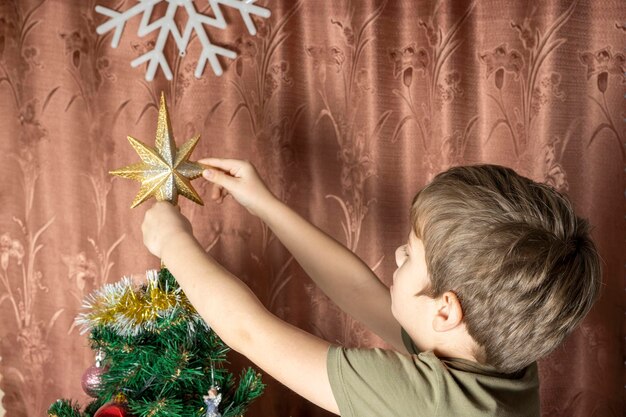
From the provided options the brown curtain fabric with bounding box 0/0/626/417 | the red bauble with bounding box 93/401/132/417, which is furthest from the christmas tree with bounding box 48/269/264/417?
the brown curtain fabric with bounding box 0/0/626/417

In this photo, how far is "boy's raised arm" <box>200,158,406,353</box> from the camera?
4.01ft

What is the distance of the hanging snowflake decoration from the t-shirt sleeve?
909 mm

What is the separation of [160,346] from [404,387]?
442 millimetres

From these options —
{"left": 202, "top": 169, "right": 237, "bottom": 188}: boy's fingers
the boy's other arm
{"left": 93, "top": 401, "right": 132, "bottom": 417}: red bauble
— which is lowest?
{"left": 93, "top": 401, "right": 132, "bottom": 417}: red bauble

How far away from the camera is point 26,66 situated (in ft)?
5.29

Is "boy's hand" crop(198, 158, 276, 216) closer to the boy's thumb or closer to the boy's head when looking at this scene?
the boy's thumb

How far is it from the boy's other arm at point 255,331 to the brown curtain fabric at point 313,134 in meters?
0.66

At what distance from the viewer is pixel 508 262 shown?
0.91 metres

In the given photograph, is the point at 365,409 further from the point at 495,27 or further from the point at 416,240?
the point at 495,27

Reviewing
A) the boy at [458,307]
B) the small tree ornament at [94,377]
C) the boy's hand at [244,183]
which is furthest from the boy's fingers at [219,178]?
the small tree ornament at [94,377]

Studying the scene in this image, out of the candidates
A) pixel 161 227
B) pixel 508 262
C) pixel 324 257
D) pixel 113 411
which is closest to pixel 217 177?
pixel 161 227

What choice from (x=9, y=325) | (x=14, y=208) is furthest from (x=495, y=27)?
(x=9, y=325)

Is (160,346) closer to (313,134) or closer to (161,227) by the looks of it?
(161,227)

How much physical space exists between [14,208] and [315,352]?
109cm
